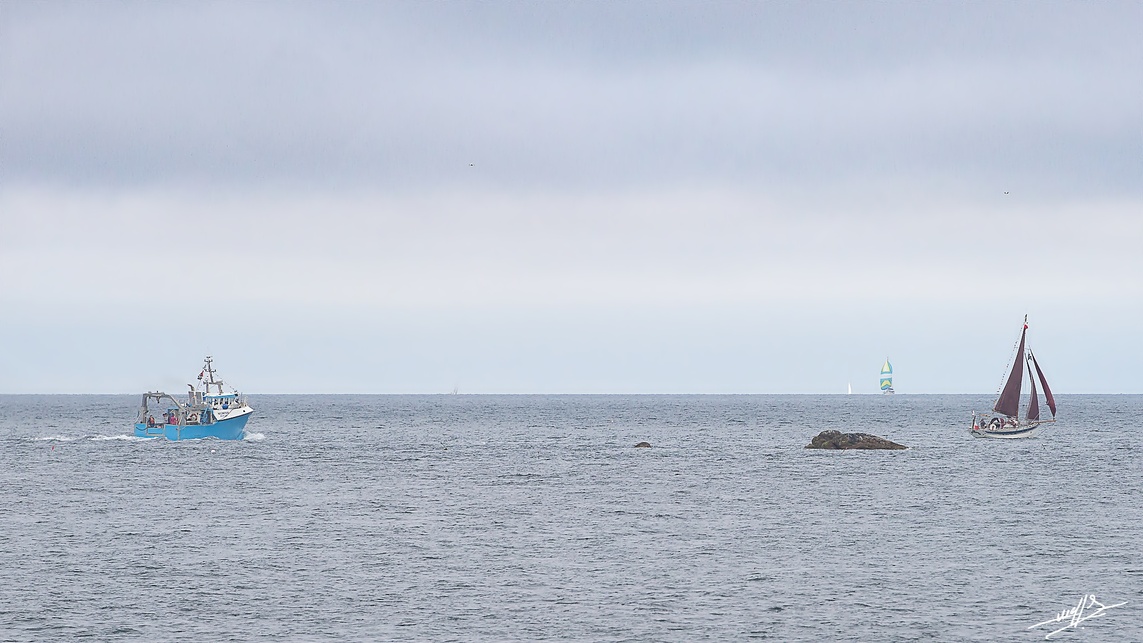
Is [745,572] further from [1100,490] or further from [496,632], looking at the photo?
[1100,490]

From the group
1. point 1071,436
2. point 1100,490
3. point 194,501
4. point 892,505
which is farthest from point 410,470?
point 1071,436

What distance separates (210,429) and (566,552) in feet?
324

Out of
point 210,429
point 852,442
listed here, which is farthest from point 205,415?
point 852,442

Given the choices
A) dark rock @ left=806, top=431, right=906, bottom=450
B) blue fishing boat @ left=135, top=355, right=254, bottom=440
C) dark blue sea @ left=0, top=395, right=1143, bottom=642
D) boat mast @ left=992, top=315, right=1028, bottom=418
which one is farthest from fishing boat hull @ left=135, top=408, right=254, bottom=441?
boat mast @ left=992, top=315, right=1028, bottom=418

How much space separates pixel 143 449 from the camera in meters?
145

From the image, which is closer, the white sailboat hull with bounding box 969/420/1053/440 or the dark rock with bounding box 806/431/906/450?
the dark rock with bounding box 806/431/906/450

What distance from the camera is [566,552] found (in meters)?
61.4

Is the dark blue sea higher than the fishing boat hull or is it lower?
lower

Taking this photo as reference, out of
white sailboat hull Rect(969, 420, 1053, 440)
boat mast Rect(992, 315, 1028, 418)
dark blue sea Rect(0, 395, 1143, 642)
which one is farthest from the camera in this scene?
white sailboat hull Rect(969, 420, 1053, 440)

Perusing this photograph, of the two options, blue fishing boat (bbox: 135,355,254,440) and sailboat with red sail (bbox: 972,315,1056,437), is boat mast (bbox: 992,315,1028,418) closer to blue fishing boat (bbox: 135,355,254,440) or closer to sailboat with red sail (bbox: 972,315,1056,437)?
sailboat with red sail (bbox: 972,315,1056,437)

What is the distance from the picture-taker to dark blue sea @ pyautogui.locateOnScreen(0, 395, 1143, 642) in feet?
147

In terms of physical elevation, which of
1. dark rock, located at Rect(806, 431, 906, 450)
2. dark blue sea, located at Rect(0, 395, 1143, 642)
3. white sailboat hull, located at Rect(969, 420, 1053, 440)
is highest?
white sailboat hull, located at Rect(969, 420, 1053, 440)

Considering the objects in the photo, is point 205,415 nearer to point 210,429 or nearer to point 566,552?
point 210,429

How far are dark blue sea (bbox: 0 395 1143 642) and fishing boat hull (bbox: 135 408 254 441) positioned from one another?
29.2m
